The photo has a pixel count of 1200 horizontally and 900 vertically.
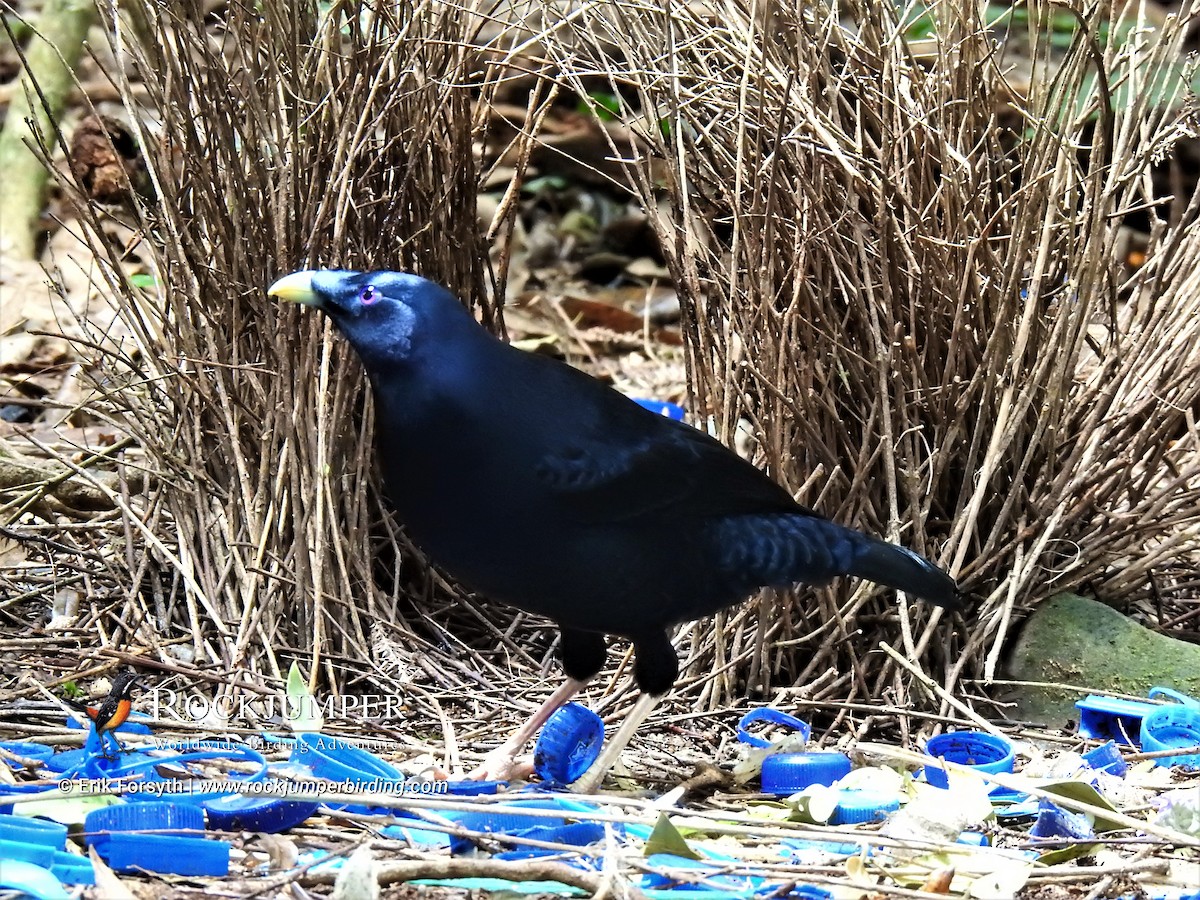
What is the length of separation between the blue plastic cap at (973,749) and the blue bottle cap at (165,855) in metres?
1.28

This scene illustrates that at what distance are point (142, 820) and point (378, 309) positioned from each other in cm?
87

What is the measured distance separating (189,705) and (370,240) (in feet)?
3.27

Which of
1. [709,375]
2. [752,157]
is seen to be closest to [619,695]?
[709,375]

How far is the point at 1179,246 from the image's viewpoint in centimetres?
294

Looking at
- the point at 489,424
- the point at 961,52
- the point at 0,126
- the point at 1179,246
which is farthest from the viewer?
Result: the point at 0,126

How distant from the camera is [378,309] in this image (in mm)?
2266

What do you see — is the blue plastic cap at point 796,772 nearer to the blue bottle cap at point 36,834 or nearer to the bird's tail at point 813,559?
the bird's tail at point 813,559

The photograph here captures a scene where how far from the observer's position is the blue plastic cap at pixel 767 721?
8.41ft

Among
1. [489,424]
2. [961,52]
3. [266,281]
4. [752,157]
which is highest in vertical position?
[961,52]

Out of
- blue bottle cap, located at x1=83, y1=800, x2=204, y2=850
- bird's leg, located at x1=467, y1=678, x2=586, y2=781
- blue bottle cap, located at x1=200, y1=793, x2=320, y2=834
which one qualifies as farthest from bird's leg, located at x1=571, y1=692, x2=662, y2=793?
blue bottle cap, located at x1=83, y1=800, x2=204, y2=850

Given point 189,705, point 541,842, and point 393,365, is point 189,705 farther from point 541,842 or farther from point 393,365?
point 541,842

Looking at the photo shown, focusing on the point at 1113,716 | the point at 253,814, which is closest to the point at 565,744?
the point at 253,814

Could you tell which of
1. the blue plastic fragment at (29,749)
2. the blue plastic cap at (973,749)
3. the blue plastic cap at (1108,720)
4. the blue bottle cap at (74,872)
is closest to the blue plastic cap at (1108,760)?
the blue plastic cap at (973,749)

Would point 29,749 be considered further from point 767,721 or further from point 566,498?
point 767,721
